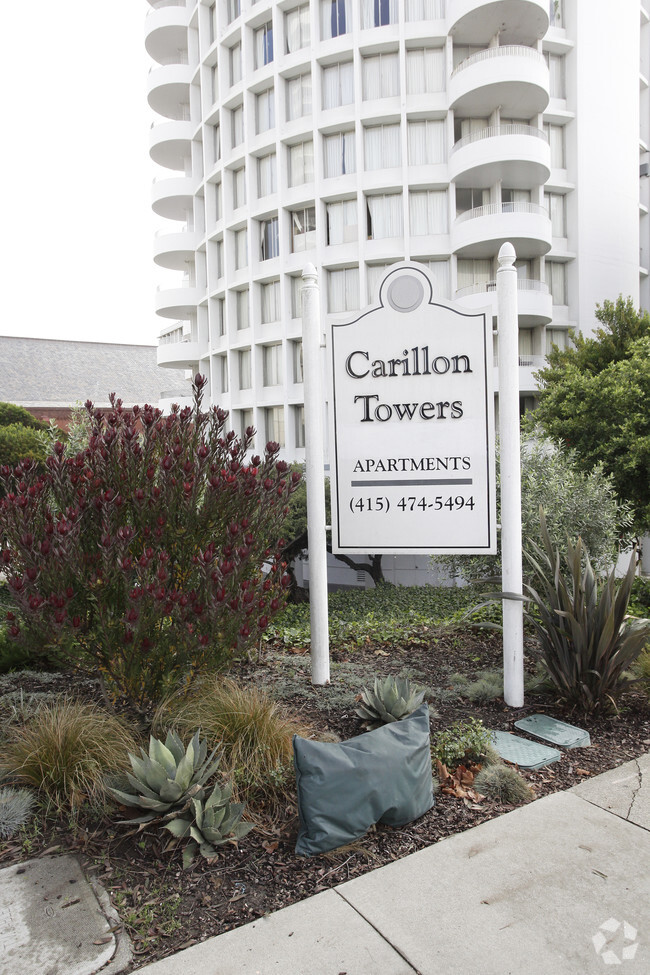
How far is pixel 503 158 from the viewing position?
2798 cm

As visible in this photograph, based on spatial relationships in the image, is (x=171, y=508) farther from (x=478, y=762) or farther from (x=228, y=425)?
(x=228, y=425)

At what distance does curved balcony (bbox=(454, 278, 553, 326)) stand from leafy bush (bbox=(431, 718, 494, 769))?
2573 cm

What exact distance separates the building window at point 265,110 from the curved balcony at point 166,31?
9.44 meters

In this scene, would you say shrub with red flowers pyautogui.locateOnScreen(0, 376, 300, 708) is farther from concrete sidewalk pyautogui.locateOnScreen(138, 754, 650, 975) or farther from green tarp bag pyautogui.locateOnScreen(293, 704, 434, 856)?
concrete sidewalk pyautogui.locateOnScreen(138, 754, 650, 975)

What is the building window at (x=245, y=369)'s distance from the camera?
1442 inches

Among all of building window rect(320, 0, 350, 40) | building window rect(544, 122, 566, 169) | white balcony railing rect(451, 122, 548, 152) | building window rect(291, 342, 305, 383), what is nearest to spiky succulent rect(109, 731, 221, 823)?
white balcony railing rect(451, 122, 548, 152)

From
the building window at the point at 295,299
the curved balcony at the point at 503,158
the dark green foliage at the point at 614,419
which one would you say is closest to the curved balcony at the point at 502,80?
the curved balcony at the point at 503,158

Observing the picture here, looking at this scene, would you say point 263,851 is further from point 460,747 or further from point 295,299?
point 295,299

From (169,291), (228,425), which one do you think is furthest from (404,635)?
(169,291)

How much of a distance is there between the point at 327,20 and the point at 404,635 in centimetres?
3341

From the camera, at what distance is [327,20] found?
104 feet

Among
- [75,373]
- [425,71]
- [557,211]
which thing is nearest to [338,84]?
[425,71]

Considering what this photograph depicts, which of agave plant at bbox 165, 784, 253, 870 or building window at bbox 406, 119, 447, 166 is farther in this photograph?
building window at bbox 406, 119, 447, 166

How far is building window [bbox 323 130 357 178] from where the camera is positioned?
31.8 metres
